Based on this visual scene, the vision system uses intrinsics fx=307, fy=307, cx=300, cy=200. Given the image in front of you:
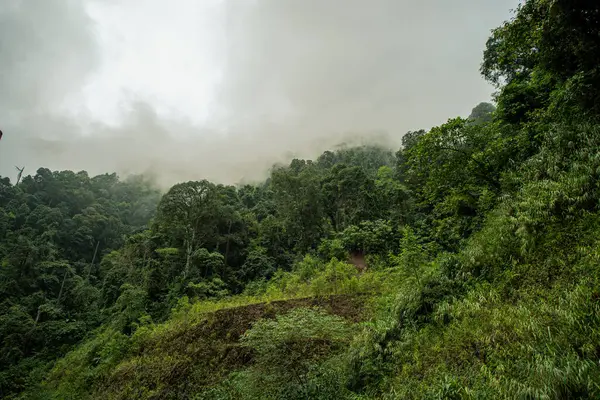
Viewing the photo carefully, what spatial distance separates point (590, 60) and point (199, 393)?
14461 millimetres

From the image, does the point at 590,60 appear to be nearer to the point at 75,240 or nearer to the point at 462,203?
the point at 462,203

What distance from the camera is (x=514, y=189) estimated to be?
8758mm

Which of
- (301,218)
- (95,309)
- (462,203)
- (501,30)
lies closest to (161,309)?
(95,309)

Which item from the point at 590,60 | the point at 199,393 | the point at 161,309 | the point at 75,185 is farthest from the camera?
the point at 75,185

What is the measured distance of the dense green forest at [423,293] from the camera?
5.14 metres

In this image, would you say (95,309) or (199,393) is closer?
(199,393)

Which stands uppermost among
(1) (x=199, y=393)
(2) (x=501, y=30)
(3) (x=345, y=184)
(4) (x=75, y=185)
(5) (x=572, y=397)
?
(4) (x=75, y=185)

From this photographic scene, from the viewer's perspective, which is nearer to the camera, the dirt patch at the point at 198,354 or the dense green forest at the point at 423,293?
the dense green forest at the point at 423,293

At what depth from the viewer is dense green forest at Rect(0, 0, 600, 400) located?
16.9ft

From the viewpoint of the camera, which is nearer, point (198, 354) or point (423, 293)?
point (423, 293)

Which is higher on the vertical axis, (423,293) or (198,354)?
(423,293)

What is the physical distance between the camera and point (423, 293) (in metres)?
7.81

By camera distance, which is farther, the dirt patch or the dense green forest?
the dirt patch

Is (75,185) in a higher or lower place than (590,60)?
higher
